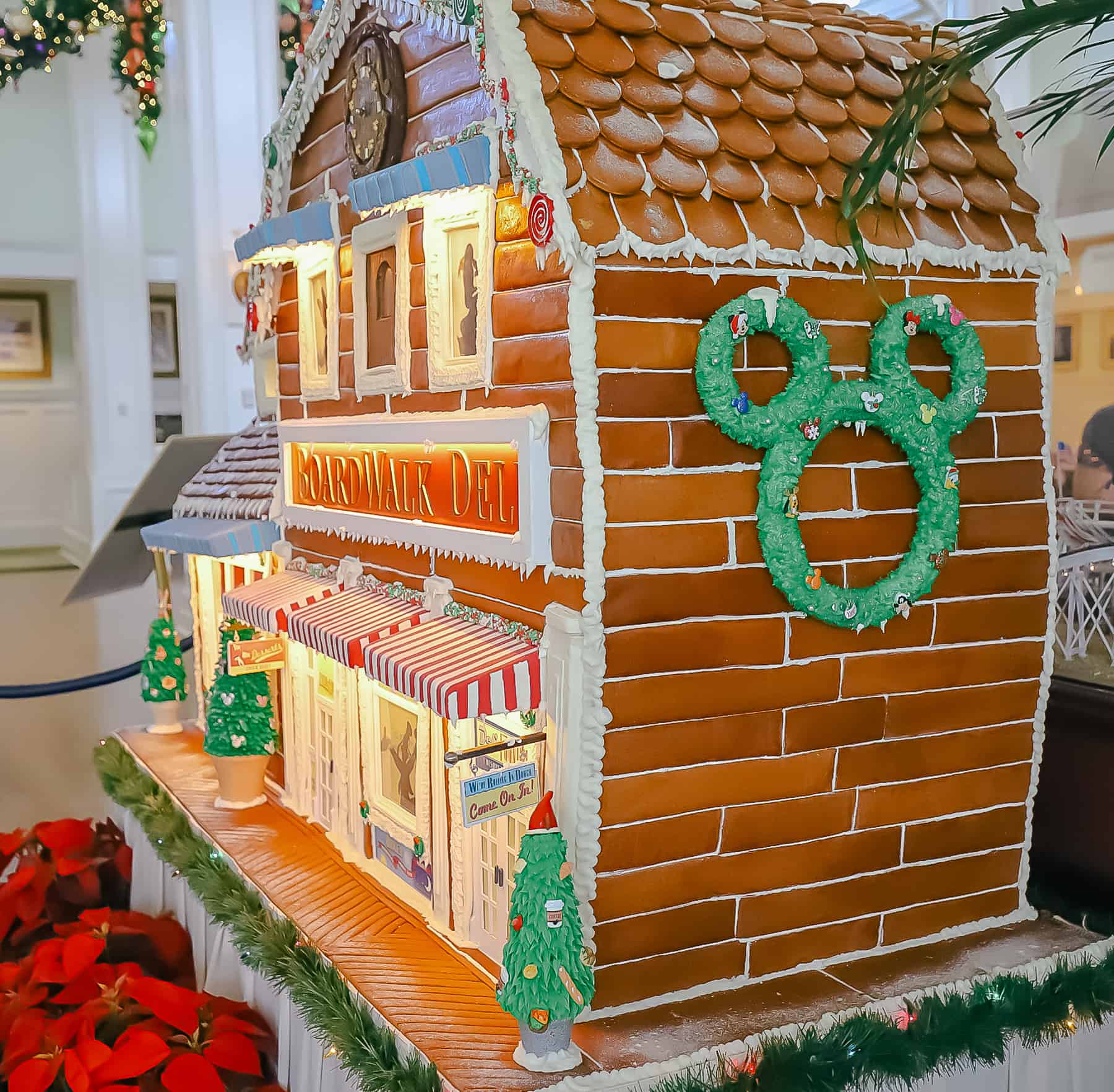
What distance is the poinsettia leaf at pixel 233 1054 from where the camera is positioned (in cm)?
331

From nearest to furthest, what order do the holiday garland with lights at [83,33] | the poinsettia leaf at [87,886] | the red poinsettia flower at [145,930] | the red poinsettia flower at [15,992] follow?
the red poinsettia flower at [15,992] < the red poinsettia flower at [145,930] < the poinsettia leaf at [87,886] < the holiday garland with lights at [83,33]

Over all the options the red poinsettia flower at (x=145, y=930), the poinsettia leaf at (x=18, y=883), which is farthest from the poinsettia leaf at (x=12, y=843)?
the red poinsettia flower at (x=145, y=930)

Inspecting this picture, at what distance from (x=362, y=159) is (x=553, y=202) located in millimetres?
1407

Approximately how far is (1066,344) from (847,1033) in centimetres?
227

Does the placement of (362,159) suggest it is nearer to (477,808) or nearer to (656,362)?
(656,362)

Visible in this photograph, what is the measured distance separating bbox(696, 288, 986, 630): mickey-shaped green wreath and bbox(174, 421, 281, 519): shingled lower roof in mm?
2577

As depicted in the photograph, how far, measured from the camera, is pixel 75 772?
7.14 meters

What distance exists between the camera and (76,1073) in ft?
10.5

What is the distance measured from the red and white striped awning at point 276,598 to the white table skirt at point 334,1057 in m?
1.07

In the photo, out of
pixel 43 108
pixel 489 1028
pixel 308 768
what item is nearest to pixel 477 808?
pixel 489 1028

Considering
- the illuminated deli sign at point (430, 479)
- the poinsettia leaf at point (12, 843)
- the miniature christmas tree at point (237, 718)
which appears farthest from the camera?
the poinsettia leaf at point (12, 843)

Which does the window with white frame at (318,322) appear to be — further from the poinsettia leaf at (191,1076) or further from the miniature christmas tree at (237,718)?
the poinsettia leaf at (191,1076)

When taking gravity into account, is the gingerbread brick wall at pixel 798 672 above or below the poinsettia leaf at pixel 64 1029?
above

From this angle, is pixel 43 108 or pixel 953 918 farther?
pixel 43 108
